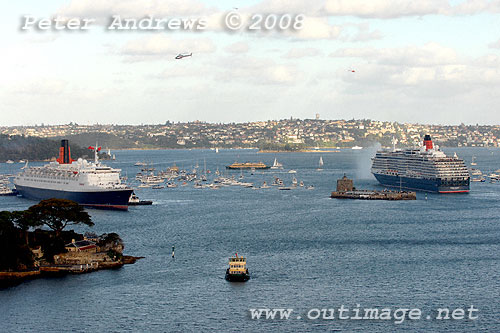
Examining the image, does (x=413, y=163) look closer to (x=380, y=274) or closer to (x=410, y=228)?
(x=410, y=228)

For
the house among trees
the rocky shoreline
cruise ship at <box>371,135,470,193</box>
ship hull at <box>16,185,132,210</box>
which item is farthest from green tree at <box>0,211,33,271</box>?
cruise ship at <box>371,135,470,193</box>

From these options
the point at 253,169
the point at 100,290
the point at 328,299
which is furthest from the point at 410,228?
the point at 253,169

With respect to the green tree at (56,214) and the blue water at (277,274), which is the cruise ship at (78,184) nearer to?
the blue water at (277,274)

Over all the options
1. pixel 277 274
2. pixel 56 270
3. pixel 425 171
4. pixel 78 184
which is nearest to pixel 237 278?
pixel 277 274

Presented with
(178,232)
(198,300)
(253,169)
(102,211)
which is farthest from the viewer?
(253,169)

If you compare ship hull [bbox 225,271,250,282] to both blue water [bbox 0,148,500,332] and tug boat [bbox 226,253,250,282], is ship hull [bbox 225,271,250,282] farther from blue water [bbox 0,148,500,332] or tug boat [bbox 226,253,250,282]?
blue water [bbox 0,148,500,332]

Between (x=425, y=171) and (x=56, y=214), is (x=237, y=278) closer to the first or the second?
(x=56, y=214)

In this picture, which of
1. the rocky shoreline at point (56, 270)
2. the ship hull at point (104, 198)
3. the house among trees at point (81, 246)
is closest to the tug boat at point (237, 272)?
the rocky shoreline at point (56, 270)
